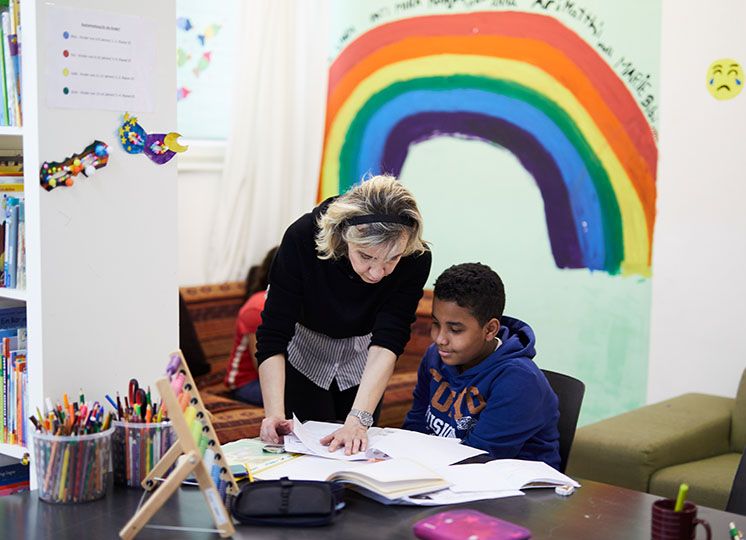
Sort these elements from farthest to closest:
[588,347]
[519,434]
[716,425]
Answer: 1. [588,347]
2. [716,425]
3. [519,434]

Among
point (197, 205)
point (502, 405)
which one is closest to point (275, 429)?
point (502, 405)

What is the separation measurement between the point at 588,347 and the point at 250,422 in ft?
4.69

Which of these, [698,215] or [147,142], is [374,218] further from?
[698,215]

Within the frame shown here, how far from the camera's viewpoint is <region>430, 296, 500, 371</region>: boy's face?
2.42m

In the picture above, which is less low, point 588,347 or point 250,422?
point 588,347

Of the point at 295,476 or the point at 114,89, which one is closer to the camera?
the point at 295,476

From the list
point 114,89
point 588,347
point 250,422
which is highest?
point 114,89

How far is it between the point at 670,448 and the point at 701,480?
0.57ft

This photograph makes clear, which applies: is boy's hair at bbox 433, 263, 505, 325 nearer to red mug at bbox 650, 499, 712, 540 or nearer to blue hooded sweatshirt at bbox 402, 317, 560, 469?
blue hooded sweatshirt at bbox 402, 317, 560, 469

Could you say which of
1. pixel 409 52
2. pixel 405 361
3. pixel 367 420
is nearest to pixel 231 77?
pixel 409 52

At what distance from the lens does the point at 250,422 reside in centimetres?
391

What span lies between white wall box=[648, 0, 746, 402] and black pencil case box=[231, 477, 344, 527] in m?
2.44

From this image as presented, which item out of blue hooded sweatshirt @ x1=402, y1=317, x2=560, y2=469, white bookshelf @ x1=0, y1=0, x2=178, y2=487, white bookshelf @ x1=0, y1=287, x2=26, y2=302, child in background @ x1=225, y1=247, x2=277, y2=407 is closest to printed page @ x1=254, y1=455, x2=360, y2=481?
blue hooded sweatshirt @ x1=402, y1=317, x2=560, y2=469

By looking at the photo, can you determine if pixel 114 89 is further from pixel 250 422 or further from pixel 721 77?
pixel 721 77
